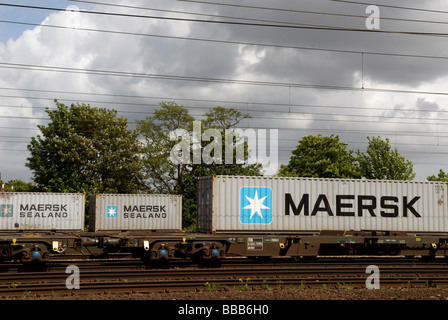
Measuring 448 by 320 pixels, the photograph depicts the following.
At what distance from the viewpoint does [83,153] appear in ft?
131

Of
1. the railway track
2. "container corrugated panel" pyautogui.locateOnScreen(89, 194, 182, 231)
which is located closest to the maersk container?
the railway track

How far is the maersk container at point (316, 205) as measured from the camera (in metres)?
17.6

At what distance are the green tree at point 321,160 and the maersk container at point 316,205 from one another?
28.2 meters

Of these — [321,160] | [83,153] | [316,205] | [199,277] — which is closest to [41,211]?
[83,153]

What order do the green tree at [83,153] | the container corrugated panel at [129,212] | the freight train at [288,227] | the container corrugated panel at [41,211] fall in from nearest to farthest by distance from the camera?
the freight train at [288,227] < the container corrugated panel at [41,211] < the container corrugated panel at [129,212] < the green tree at [83,153]

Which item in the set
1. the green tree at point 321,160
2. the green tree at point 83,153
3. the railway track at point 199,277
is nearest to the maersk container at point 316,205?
the railway track at point 199,277

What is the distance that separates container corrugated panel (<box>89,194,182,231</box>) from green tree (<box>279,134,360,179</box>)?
22.2m

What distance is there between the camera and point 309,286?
14.3 meters

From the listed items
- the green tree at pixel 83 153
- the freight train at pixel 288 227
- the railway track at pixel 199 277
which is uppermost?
the green tree at pixel 83 153

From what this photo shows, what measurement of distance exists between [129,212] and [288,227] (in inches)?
566

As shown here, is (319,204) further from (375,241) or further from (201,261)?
(201,261)

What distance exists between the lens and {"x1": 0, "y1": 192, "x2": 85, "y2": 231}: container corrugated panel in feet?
88.9

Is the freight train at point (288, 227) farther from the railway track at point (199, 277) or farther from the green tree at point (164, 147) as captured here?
the green tree at point (164, 147)
